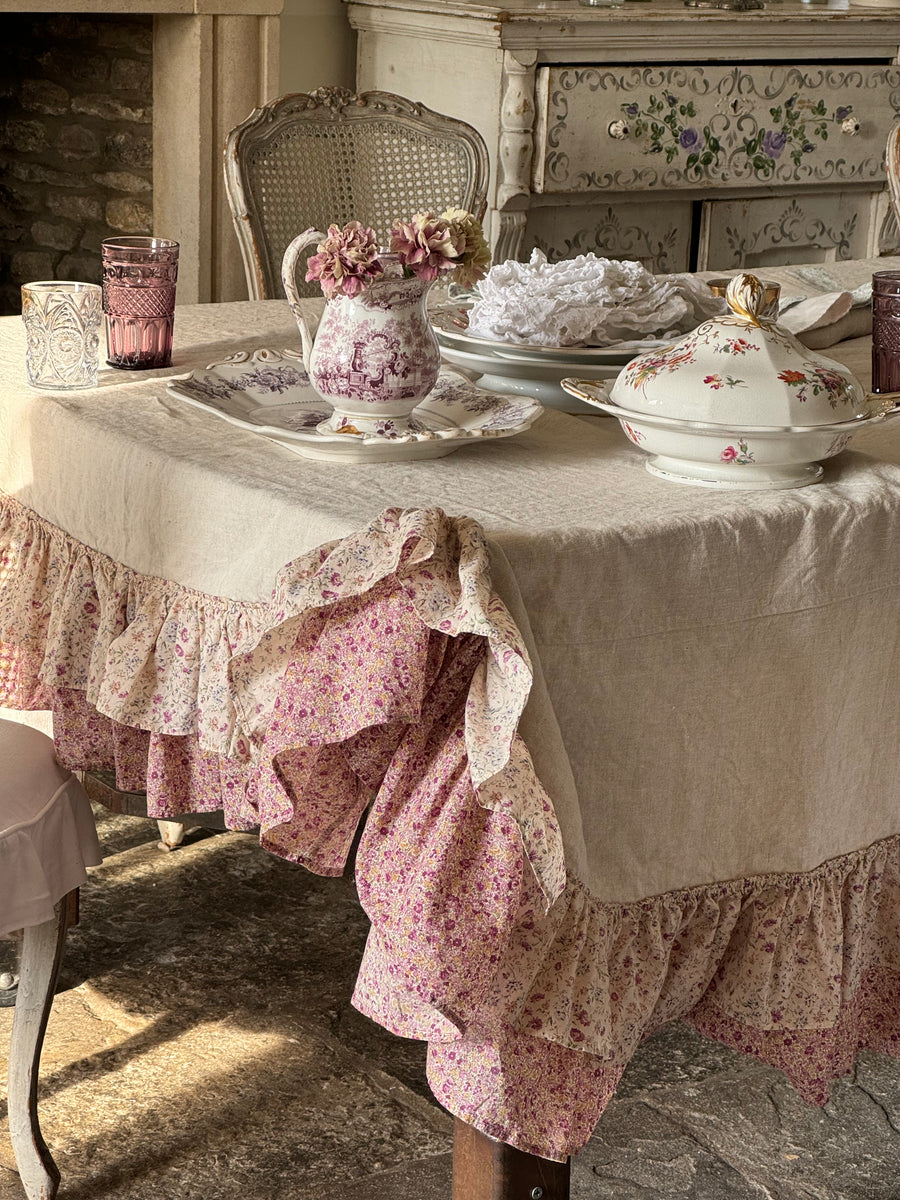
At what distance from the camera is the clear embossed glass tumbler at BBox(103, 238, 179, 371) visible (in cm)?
152

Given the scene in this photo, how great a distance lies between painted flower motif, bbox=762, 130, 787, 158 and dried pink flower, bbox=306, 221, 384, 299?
236 centimetres

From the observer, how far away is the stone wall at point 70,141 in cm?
339

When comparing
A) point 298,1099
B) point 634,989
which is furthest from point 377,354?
point 298,1099

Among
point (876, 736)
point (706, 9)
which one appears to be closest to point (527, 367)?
point (876, 736)

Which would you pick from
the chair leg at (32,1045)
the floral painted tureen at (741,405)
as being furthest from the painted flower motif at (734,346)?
the chair leg at (32,1045)

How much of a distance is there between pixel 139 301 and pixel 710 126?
2085mm

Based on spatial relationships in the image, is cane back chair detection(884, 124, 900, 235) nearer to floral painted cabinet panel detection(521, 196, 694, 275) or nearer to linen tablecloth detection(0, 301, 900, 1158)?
floral painted cabinet panel detection(521, 196, 694, 275)

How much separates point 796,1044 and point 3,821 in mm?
699

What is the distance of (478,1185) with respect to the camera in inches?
46.8

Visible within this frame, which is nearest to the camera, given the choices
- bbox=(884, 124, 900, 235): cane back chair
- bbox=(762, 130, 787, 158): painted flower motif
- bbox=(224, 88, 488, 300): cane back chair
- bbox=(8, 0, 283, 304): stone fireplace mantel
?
bbox=(224, 88, 488, 300): cane back chair

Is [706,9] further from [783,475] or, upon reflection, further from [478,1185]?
[478,1185]

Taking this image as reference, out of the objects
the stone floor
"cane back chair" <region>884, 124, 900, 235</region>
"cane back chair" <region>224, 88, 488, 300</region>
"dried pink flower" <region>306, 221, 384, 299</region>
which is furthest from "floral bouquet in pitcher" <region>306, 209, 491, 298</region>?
"cane back chair" <region>884, 124, 900, 235</region>

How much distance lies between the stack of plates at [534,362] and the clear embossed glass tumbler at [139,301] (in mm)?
276

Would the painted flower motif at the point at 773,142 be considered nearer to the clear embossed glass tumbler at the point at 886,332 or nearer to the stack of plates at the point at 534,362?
the clear embossed glass tumbler at the point at 886,332
